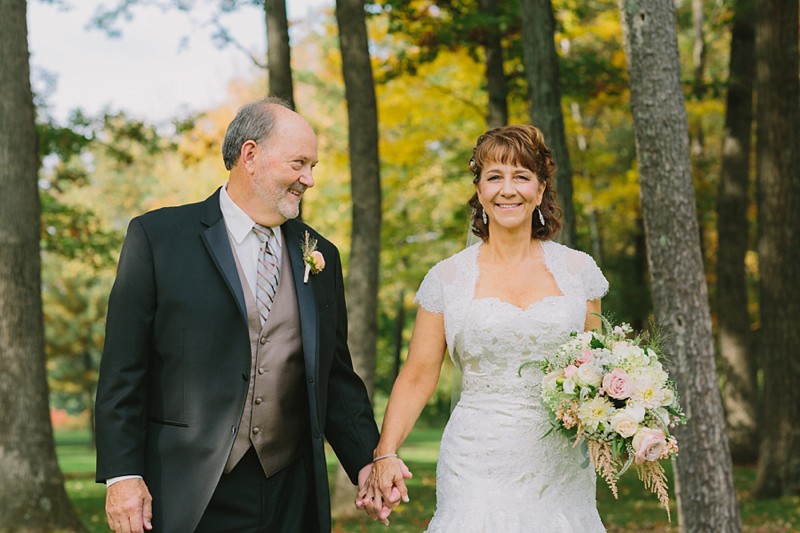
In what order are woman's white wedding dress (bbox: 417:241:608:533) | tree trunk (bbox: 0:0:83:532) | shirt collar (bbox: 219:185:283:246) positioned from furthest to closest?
1. tree trunk (bbox: 0:0:83:532)
2. woman's white wedding dress (bbox: 417:241:608:533)
3. shirt collar (bbox: 219:185:283:246)

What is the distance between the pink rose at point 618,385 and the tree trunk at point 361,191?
7020 mm

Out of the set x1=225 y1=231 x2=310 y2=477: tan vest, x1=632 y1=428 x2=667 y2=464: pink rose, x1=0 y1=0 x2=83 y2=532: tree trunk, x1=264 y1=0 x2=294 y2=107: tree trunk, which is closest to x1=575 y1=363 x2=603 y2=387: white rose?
x1=632 y1=428 x2=667 y2=464: pink rose

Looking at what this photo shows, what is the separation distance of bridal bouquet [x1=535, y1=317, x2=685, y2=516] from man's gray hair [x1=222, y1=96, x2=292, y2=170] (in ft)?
5.05

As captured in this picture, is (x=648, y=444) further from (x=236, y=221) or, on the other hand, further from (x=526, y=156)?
(x=236, y=221)

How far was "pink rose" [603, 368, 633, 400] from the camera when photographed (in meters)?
3.96

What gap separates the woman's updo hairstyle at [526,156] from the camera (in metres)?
4.43

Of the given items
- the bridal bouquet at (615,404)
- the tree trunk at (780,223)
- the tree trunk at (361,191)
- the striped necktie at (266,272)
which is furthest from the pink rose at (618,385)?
the tree trunk at (780,223)

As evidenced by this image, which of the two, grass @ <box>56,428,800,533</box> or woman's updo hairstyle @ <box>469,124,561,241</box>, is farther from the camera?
grass @ <box>56,428,800,533</box>

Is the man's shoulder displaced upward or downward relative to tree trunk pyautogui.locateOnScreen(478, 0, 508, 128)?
downward

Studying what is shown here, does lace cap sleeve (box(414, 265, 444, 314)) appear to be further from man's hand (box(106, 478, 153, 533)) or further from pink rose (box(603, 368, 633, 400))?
man's hand (box(106, 478, 153, 533))

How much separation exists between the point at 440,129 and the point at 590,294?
15069 mm

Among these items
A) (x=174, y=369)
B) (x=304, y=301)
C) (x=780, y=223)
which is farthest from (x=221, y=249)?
(x=780, y=223)

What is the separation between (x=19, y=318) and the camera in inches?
352

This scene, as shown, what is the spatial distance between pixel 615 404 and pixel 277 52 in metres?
7.47
